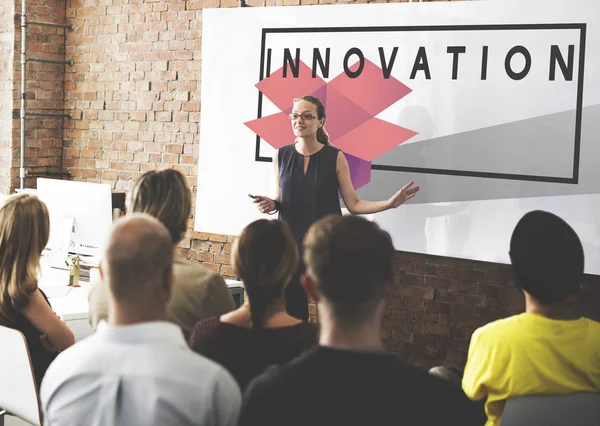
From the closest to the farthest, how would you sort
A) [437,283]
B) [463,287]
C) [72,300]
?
[72,300]
[463,287]
[437,283]

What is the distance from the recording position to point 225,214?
17.0ft

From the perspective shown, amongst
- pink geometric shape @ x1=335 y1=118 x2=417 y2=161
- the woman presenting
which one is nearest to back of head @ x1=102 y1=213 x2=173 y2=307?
the woman presenting

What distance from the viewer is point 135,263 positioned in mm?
1617

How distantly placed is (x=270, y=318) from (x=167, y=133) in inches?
160

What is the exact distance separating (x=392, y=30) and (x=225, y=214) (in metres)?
1.57

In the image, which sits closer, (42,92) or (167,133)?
(167,133)

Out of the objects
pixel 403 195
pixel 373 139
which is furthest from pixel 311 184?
pixel 373 139

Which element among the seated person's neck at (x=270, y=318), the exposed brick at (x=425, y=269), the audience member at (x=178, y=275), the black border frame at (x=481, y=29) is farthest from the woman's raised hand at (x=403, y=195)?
the seated person's neck at (x=270, y=318)

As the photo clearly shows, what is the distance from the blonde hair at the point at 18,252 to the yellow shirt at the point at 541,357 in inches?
60.7

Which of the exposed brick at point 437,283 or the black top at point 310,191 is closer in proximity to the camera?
the black top at point 310,191

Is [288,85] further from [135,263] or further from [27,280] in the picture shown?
[135,263]

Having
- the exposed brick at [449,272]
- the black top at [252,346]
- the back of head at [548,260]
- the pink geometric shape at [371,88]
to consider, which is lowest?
the exposed brick at [449,272]

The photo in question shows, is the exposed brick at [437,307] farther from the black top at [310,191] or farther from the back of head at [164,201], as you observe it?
the back of head at [164,201]

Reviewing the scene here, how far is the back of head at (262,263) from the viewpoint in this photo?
2.05 meters
